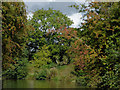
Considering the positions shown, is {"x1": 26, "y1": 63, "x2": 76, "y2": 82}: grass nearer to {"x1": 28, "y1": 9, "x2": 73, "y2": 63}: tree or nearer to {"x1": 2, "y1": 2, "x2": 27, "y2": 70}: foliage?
{"x1": 28, "y1": 9, "x2": 73, "y2": 63}: tree

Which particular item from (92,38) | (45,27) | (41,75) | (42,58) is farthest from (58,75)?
(92,38)

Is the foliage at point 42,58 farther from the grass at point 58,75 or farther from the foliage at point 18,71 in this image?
the foliage at point 18,71

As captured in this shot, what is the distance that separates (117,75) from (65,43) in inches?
802

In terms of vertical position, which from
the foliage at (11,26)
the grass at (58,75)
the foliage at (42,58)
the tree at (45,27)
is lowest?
the grass at (58,75)

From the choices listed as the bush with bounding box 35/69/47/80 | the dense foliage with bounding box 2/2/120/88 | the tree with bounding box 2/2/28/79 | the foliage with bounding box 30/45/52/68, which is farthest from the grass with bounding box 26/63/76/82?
the tree with bounding box 2/2/28/79

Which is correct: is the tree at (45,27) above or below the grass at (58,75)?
above

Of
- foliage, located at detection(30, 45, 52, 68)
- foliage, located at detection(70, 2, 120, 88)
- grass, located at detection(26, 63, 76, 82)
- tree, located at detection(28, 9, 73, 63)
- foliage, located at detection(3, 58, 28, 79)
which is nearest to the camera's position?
foliage, located at detection(70, 2, 120, 88)

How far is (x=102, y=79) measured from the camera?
4.11m

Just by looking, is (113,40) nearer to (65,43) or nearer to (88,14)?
(88,14)

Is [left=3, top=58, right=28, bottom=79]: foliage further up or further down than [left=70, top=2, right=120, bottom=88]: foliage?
further down

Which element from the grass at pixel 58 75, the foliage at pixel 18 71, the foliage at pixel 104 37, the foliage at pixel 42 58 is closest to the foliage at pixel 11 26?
the foliage at pixel 104 37

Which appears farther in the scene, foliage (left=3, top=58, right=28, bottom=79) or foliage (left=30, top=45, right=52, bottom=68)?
foliage (left=30, top=45, right=52, bottom=68)

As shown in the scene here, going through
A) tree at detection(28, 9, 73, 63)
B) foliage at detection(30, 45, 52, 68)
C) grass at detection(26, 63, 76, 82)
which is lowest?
grass at detection(26, 63, 76, 82)

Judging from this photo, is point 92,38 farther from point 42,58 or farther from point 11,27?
point 42,58
